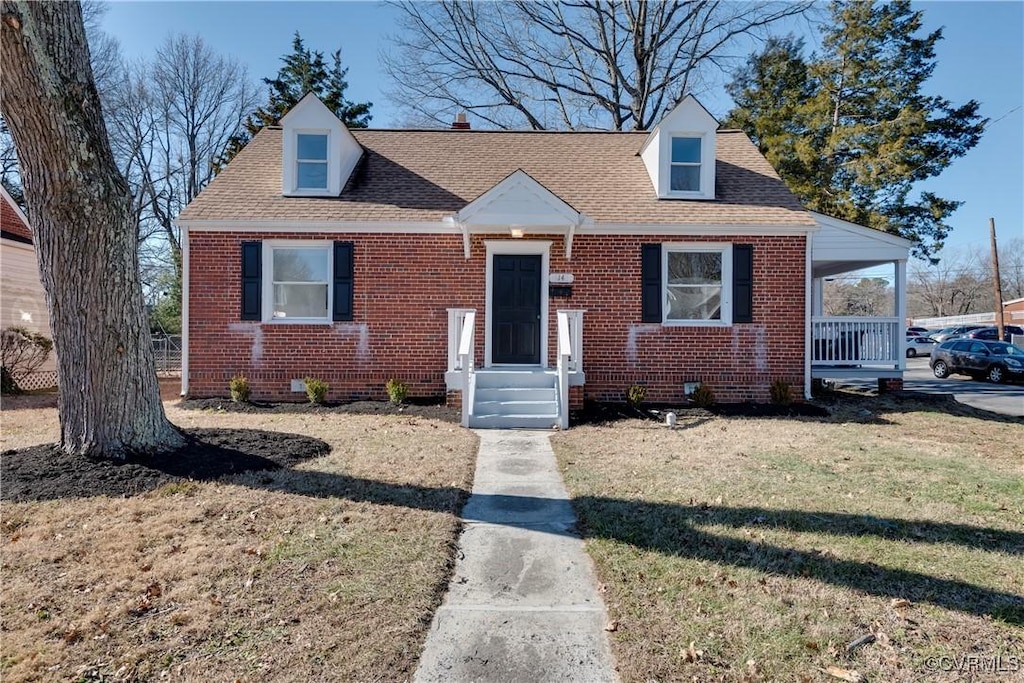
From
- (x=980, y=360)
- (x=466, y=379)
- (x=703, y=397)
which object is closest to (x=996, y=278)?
(x=980, y=360)

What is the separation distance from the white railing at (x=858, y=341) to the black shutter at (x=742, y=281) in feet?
6.37

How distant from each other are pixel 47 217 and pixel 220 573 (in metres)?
3.96

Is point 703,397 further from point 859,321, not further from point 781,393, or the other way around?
point 859,321

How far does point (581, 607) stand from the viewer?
305cm

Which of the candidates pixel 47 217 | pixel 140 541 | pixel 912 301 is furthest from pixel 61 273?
pixel 912 301

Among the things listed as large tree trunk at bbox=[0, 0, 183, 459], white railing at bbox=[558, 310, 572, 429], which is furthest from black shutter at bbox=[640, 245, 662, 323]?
large tree trunk at bbox=[0, 0, 183, 459]

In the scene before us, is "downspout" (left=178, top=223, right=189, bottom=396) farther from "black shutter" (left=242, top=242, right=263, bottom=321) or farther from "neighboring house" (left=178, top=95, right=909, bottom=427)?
"black shutter" (left=242, top=242, right=263, bottom=321)

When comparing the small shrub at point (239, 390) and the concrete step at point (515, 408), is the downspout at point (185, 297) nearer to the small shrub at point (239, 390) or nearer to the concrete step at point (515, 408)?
the small shrub at point (239, 390)

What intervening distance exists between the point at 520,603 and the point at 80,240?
16.8 feet

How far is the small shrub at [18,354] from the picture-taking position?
11727 millimetres

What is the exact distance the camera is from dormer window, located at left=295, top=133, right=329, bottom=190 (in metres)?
10.5

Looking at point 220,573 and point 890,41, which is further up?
point 890,41

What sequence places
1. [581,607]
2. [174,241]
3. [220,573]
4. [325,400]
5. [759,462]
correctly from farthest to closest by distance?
[174,241] → [325,400] → [759,462] → [220,573] → [581,607]

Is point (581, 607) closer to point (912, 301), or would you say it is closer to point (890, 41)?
point (890, 41)
